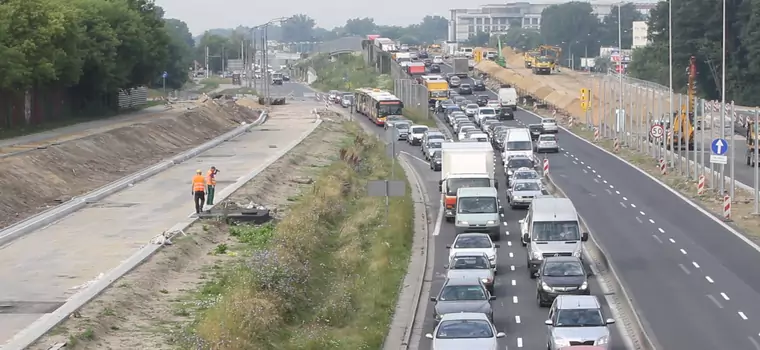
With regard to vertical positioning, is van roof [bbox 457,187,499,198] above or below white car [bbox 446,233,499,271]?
above

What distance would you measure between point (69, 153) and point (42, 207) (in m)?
12.7

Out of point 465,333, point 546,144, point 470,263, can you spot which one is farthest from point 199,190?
point 546,144

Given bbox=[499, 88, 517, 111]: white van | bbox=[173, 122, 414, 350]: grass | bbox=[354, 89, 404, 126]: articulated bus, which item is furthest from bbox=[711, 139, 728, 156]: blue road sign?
bbox=[499, 88, 517, 111]: white van

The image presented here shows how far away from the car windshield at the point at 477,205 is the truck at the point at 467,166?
4.62m

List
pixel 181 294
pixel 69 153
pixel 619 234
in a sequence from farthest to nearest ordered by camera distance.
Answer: pixel 69 153 < pixel 619 234 < pixel 181 294

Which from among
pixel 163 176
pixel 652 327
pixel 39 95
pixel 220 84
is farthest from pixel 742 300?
pixel 220 84

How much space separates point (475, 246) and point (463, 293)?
311 inches

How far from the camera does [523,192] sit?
50688 mm

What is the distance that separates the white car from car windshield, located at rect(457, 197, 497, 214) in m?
5.00

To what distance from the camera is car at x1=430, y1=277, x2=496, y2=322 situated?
95.5ft

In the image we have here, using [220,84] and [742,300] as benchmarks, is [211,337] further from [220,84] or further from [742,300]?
[220,84]

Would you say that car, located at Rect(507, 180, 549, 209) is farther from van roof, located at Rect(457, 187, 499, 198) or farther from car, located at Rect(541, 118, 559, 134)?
car, located at Rect(541, 118, 559, 134)

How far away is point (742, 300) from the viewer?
32.2 metres

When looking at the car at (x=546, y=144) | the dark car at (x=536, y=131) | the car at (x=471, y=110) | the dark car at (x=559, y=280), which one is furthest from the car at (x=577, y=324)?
the car at (x=471, y=110)
